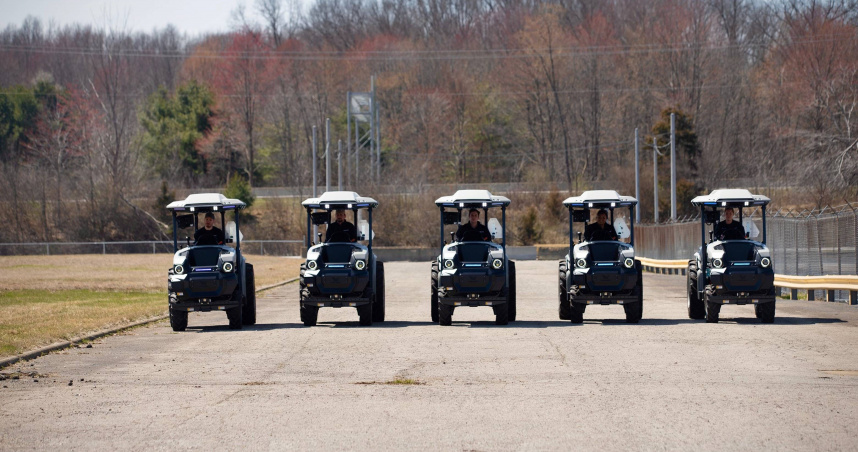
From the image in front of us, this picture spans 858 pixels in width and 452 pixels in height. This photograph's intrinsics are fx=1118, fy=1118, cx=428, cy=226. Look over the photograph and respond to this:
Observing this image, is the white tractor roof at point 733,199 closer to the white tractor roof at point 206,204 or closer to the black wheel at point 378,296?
the black wheel at point 378,296

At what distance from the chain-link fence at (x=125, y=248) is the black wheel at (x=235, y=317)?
5230cm

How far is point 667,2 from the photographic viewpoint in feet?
307

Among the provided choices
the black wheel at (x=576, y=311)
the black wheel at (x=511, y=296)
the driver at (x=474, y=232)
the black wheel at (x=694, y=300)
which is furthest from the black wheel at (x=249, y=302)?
the black wheel at (x=694, y=300)

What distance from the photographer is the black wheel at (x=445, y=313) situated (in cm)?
2111

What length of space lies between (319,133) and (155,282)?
59.2 metres

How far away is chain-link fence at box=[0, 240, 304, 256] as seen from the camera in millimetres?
74500

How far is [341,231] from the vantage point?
21812 millimetres

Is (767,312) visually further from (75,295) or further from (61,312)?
(75,295)

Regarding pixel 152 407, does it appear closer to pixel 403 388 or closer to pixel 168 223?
pixel 403 388

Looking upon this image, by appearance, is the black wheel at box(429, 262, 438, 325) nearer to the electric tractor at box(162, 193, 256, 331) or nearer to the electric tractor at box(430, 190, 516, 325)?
the electric tractor at box(430, 190, 516, 325)

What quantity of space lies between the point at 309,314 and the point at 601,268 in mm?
5672

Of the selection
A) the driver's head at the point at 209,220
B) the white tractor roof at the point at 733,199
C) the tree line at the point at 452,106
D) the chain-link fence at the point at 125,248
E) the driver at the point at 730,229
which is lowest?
the chain-link fence at the point at 125,248

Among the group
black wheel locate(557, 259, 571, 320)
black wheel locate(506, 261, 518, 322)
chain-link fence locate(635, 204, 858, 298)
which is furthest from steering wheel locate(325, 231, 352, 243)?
chain-link fence locate(635, 204, 858, 298)

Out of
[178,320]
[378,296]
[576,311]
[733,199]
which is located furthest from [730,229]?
[178,320]
